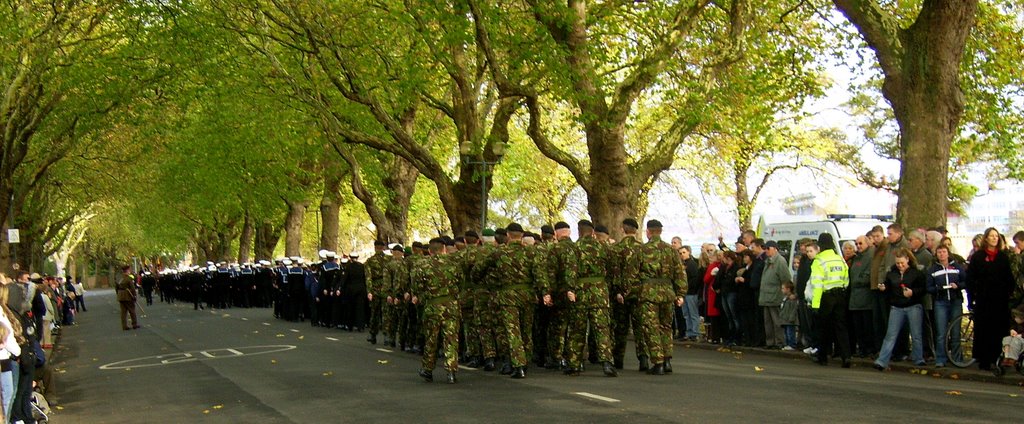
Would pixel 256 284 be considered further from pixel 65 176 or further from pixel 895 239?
pixel 895 239

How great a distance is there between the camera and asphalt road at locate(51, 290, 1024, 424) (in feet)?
36.9

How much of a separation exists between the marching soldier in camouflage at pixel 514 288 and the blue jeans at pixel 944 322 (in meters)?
5.06

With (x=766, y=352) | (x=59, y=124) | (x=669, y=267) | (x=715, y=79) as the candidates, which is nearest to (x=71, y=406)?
(x=669, y=267)

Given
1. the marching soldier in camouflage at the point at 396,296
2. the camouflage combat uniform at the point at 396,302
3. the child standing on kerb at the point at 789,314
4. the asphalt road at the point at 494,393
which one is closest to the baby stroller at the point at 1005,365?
the asphalt road at the point at 494,393

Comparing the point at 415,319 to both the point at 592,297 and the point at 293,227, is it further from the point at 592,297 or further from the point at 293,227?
the point at 293,227

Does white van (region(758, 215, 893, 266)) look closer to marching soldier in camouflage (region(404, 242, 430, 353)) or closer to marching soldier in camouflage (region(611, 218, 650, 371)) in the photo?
marching soldier in camouflage (region(404, 242, 430, 353))

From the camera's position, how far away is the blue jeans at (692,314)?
21.9 metres

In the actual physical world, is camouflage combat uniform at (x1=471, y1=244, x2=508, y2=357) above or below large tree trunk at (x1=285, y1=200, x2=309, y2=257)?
below

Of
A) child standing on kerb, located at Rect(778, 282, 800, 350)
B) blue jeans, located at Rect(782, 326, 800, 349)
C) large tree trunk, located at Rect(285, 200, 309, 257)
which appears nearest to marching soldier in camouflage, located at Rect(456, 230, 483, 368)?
child standing on kerb, located at Rect(778, 282, 800, 350)

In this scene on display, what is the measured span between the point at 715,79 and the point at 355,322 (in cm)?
1012

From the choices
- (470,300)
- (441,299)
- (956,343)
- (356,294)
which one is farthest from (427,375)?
(356,294)

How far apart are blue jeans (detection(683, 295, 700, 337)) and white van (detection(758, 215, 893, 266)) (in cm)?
289

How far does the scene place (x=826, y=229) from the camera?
2411 cm

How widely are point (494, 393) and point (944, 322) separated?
231 inches
